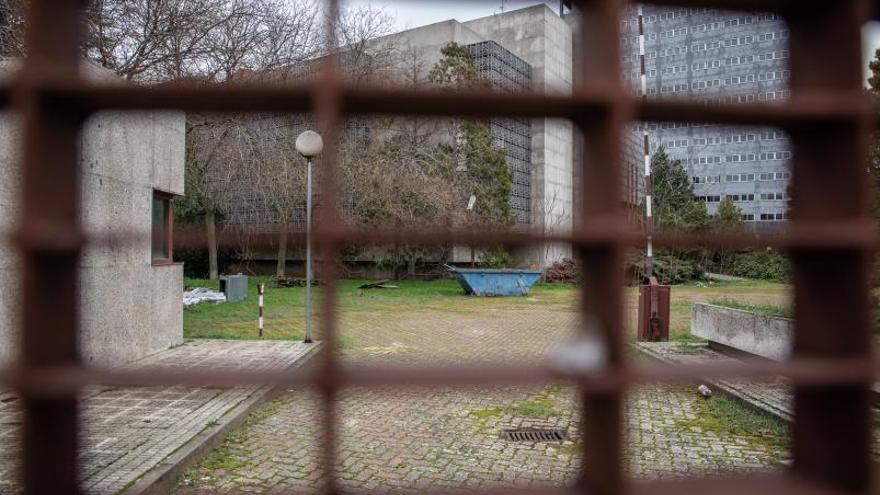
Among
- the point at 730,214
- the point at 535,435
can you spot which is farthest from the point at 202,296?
the point at 730,214

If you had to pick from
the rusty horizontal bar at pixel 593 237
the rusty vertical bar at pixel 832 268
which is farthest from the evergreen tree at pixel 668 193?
the rusty horizontal bar at pixel 593 237

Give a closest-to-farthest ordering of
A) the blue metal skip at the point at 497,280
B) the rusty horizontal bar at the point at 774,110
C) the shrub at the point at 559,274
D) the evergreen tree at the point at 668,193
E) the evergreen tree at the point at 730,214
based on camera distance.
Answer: the rusty horizontal bar at the point at 774,110, the evergreen tree at the point at 730,214, the evergreen tree at the point at 668,193, the blue metal skip at the point at 497,280, the shrub at the point at 559,274

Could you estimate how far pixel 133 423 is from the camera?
5223 millimetres

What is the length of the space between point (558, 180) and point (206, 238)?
18.6 m

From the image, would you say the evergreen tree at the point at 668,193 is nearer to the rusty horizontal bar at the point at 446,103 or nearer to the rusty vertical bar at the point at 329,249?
the rusty horizontal bar at the point at 446,103

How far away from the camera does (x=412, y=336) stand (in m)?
11.0

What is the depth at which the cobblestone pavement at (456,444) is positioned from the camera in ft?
14.4

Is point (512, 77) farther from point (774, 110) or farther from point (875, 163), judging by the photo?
point (774, 110)

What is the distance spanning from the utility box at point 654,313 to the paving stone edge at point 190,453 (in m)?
6.32

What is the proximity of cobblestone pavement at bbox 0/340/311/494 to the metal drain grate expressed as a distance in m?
2.69

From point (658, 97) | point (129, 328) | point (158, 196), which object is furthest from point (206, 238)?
point (158, 196)

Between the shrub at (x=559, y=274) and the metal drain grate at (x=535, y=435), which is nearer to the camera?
the metal drain grate at (x=535, y=435)

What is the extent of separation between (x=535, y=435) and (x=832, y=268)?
185 inches

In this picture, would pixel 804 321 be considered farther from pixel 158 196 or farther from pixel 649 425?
pixel 158 196
